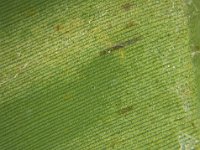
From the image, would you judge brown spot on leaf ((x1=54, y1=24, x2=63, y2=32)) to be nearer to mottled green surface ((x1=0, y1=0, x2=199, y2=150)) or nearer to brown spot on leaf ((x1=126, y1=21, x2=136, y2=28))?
mottled green surface ((x1=0, y1=0, x2=199, y2=150))

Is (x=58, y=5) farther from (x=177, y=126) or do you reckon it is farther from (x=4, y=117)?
(x=177, y=126)

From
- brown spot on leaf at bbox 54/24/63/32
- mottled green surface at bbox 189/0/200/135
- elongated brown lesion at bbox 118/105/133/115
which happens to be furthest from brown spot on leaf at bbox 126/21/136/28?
elongated brown lesion at bbox 118/105/133/115

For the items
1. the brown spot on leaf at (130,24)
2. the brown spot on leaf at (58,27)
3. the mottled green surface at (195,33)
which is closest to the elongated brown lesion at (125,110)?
the mottled green surface at (195,33)

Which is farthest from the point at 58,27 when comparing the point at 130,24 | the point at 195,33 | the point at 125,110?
the point at 195,33

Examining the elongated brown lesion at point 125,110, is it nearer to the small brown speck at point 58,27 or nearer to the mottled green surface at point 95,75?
the mottled green surface at point 95,75

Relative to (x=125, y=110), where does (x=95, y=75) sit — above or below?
above

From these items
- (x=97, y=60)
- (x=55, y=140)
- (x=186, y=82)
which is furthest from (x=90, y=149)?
(x=186, y=82)

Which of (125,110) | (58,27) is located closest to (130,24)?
(58,27)

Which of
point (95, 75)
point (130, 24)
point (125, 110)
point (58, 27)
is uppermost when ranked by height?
point (58, 27)

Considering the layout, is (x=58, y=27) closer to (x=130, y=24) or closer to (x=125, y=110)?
(x=130, y=24)
